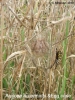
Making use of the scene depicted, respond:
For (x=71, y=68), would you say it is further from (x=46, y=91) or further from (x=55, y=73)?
(x=46, y=91)

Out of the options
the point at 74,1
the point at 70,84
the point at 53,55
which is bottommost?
the point at 70,84

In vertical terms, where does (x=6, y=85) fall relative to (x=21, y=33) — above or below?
below

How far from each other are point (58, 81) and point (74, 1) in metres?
0.38

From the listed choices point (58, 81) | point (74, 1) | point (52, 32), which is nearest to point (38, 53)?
point (52, 32)

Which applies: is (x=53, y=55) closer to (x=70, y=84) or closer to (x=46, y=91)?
(x=46, y=91)

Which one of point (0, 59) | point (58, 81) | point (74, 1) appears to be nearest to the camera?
point (0, 59)

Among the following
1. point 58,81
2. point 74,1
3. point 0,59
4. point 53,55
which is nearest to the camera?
point 0,59

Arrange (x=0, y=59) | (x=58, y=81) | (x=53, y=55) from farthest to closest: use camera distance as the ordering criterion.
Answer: (x=58, y=81), (x=53, y=55), (x=0, y=59)

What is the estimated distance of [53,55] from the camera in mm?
792

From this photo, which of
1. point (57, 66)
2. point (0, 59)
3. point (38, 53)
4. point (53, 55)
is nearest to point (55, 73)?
point (57, 66)

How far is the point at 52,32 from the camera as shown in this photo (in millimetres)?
828

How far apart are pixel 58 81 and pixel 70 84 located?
86 millimetres

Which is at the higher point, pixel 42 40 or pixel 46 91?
pixel 42 40

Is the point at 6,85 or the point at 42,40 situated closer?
the point at 42,40
